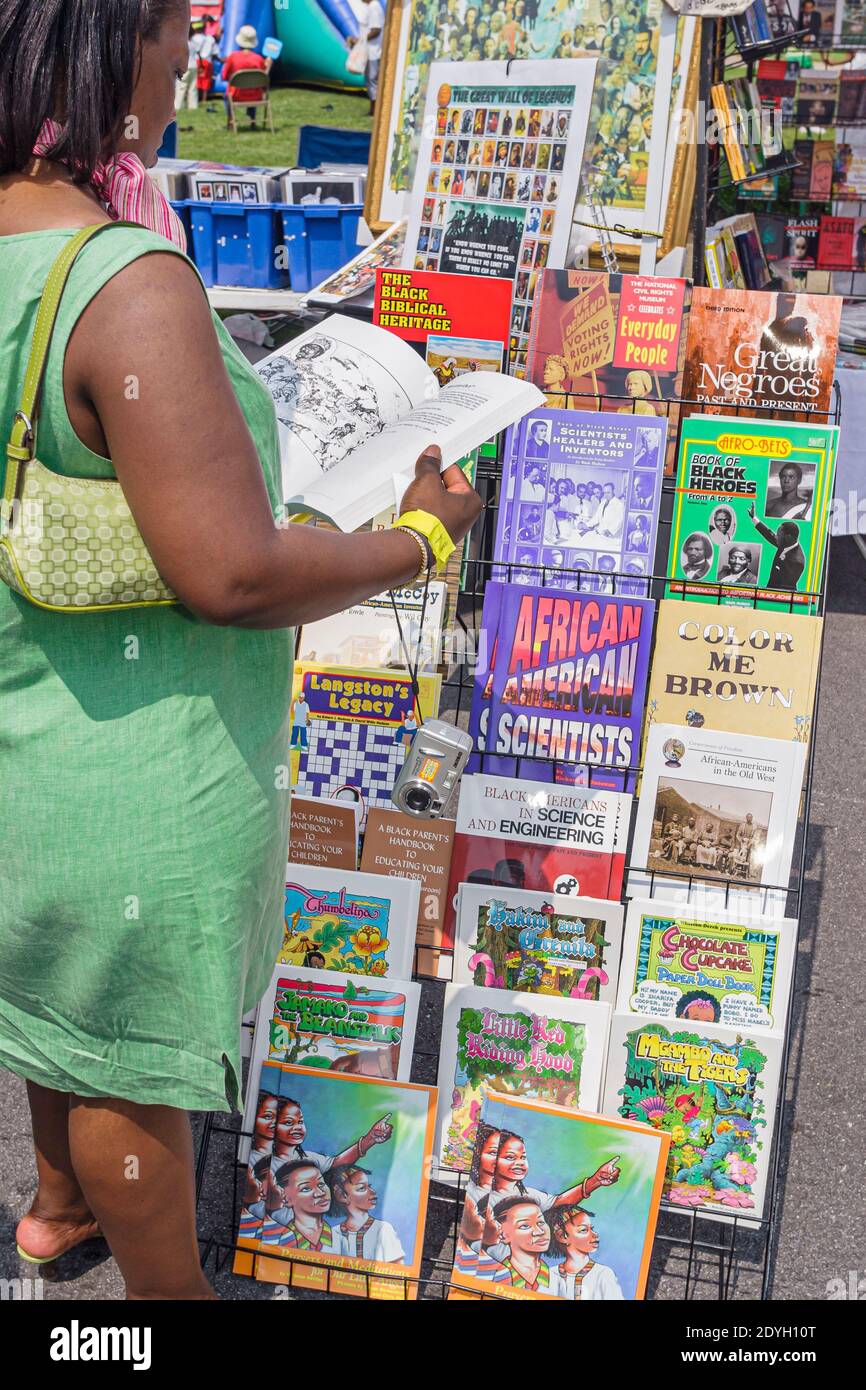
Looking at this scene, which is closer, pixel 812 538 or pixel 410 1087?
pixel 410 1087

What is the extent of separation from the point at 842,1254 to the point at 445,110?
112 inches

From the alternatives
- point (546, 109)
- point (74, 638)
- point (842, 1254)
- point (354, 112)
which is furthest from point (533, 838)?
point (354, 112)

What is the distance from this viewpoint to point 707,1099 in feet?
6.45

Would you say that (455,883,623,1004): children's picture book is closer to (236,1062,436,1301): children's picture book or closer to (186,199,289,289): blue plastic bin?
(236,1062,436,1301): children's picture book

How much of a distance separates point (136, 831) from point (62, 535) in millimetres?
332

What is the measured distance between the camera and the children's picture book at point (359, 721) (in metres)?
2.17

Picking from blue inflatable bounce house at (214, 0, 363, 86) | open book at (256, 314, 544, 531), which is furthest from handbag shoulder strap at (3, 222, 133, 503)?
blue inflatable bounce house at (214, 0, 363, 86)

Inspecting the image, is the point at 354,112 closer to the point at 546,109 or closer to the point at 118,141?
the point at 546,109

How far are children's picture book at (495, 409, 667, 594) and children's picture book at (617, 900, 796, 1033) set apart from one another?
549 mm

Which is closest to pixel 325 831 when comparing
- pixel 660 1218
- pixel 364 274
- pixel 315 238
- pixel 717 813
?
pixel 717 813

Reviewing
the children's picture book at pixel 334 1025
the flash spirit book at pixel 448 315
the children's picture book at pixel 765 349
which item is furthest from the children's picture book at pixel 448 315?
the children's picture book at pixel 334 1025

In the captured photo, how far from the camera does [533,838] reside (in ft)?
6.74

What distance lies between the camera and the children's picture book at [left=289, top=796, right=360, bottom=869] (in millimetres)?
2150

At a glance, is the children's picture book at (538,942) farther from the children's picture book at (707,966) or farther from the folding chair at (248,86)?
the folding chair at (248,86)
